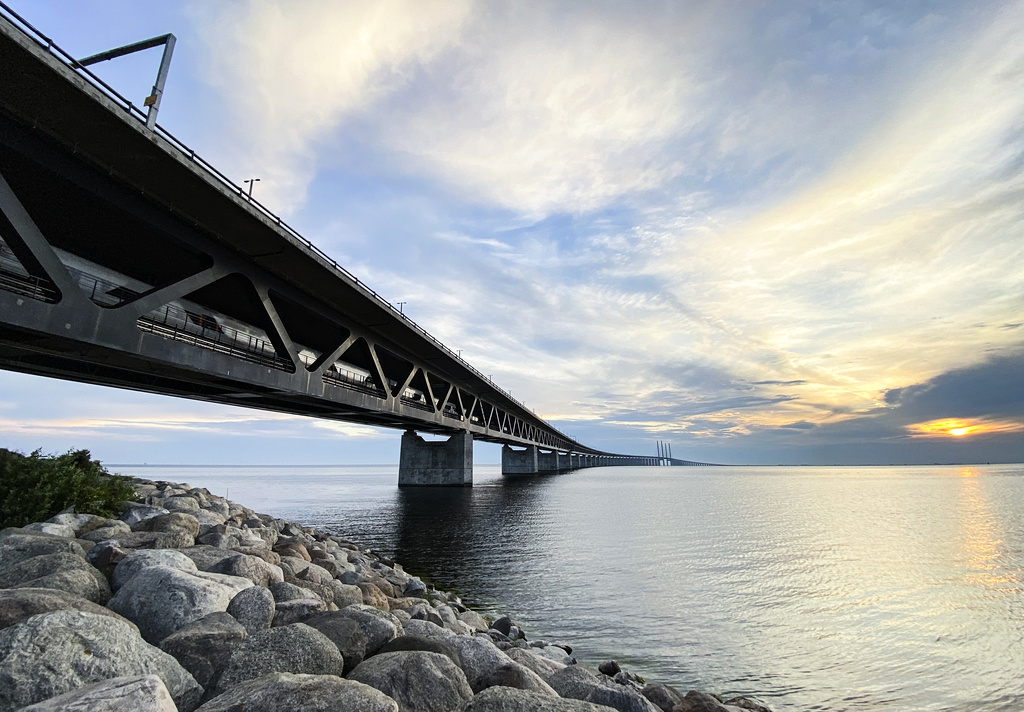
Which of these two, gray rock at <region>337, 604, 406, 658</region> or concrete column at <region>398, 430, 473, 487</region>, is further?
concrete column at <region>398, 430, 473, 487</region>

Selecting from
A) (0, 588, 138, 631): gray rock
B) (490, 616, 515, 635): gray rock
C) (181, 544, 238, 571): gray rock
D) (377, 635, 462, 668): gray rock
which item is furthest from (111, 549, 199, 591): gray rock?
(490, 616, 515, 635): gray rock

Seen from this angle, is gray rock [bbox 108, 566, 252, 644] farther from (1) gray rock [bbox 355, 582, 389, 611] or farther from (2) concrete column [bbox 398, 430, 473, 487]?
(2) concrete column [bbox 398, 430, 473, 487]

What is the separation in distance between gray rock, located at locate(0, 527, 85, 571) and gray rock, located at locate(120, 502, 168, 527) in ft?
13.4

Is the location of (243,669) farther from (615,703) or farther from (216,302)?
(216,302)

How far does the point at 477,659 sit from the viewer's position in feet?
20.9

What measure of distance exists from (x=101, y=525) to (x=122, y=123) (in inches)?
450

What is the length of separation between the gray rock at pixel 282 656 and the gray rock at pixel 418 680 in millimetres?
360

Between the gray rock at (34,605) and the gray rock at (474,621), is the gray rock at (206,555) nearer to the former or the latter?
the gray rock at (34,605)

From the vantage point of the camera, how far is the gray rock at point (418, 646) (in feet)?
19.9

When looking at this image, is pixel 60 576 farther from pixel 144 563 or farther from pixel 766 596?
pixel 766 596

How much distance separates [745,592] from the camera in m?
14.7

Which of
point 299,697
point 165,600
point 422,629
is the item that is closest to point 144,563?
point 165,600

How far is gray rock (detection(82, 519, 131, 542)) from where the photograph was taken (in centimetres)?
945

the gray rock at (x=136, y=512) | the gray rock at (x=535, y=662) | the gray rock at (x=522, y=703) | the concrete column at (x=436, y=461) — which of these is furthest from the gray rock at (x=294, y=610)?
the concrete column at (x=436, y=461)
